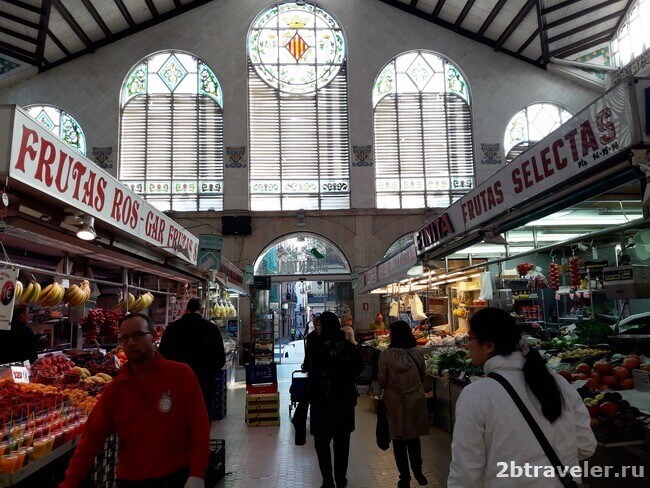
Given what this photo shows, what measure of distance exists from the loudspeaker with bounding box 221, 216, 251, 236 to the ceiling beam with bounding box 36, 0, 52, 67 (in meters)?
7.06

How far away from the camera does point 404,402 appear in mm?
4355

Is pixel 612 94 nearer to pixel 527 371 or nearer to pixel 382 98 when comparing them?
pixel 527 371

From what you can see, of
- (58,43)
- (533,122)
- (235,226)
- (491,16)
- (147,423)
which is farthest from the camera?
(533,122)

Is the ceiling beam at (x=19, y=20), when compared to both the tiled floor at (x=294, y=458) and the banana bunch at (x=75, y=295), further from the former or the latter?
the tiled floor at (x=294, y=458)

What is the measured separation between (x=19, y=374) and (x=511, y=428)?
397 centimetres

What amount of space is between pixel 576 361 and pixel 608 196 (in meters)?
2.13

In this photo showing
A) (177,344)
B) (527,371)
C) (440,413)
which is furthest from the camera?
(440,413)

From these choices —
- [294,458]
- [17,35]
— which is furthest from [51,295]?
[17,35]

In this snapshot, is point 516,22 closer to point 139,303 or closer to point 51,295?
point 139,303

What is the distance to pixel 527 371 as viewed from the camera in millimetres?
1829

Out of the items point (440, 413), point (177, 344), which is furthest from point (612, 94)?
point (440, 413)

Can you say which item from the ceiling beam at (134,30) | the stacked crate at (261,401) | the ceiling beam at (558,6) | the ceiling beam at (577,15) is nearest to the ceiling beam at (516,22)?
the ceiling beam at (558,6)

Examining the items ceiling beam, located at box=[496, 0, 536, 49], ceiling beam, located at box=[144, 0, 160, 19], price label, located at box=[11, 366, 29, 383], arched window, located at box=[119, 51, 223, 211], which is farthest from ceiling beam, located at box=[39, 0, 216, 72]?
price label, located at box=[11, 366, 29, 383]

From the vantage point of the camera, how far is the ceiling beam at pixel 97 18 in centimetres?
1391
